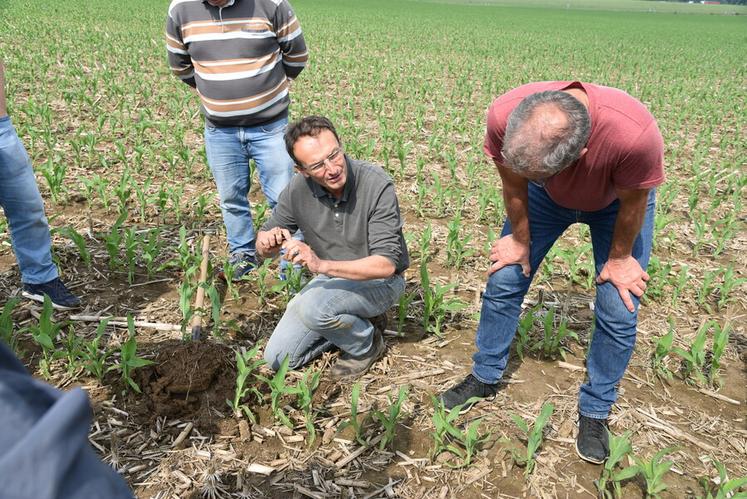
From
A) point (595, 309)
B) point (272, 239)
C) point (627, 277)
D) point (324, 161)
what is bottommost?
point (595, 309)

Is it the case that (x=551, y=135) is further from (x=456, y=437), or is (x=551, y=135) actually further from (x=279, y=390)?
(x=279, y=390)

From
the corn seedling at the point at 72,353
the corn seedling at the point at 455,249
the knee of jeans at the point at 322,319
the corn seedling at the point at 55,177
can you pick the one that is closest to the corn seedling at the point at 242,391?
the knee of jeans at the point at 322,319

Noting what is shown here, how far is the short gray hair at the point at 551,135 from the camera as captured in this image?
7.21 feet

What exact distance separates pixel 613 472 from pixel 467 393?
83cm

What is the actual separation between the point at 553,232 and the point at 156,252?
297cm

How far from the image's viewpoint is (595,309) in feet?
9.54

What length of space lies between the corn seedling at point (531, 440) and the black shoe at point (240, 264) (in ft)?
7.79

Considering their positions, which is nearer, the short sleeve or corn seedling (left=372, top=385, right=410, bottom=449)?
corn seedling (left=372, top=385, right=410, bottom=449)

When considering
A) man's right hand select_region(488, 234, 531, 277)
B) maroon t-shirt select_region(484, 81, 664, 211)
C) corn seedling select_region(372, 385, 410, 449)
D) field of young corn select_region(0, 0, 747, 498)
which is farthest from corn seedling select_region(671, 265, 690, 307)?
corn seedling select_region(372, 385, 410, 449)

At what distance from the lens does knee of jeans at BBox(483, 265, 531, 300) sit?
9.81 ft

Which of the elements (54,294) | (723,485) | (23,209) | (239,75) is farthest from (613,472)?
(23,209)

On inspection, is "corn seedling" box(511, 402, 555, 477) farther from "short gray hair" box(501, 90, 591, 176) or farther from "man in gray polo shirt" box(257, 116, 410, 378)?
"short gray hair" box(501, 90, 591, 176)

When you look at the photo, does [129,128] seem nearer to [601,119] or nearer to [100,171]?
[100,171]

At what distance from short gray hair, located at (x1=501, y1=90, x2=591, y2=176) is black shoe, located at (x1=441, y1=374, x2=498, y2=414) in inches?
59.8
